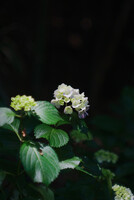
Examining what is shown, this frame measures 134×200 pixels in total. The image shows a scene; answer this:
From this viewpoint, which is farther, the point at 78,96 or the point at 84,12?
the point at 84,12

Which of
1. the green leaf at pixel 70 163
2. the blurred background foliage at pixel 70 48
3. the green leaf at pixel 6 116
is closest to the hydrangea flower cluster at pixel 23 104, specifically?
the green leaf at pixel 6 116

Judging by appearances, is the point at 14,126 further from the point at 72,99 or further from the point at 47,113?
the point at 72,99

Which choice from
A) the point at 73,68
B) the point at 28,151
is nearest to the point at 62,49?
the point at 73,68

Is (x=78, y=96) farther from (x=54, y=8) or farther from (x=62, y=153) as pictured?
(x=54, y=8)

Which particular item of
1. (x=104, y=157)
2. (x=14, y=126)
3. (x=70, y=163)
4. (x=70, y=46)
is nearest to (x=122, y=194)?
(x=70, y=163)

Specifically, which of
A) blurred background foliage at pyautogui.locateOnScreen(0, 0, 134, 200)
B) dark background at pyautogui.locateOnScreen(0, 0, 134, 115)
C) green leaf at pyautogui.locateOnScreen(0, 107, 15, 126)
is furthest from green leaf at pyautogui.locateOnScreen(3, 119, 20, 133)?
dark background at pyautogui.locateOnScreen(0, 0, 134, 115)

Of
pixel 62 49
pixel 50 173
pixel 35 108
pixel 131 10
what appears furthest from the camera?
pixel 62 49

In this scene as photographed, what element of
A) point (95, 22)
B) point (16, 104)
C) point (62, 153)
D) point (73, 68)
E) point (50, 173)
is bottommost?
point (50, 173)

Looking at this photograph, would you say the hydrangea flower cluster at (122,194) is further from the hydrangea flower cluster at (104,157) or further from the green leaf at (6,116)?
the green leaf at (6,116)

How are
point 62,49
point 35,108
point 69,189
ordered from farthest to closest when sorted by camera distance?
point 62,49 < point 69,189 < point 35,108

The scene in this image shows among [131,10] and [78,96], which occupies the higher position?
[131,10]
